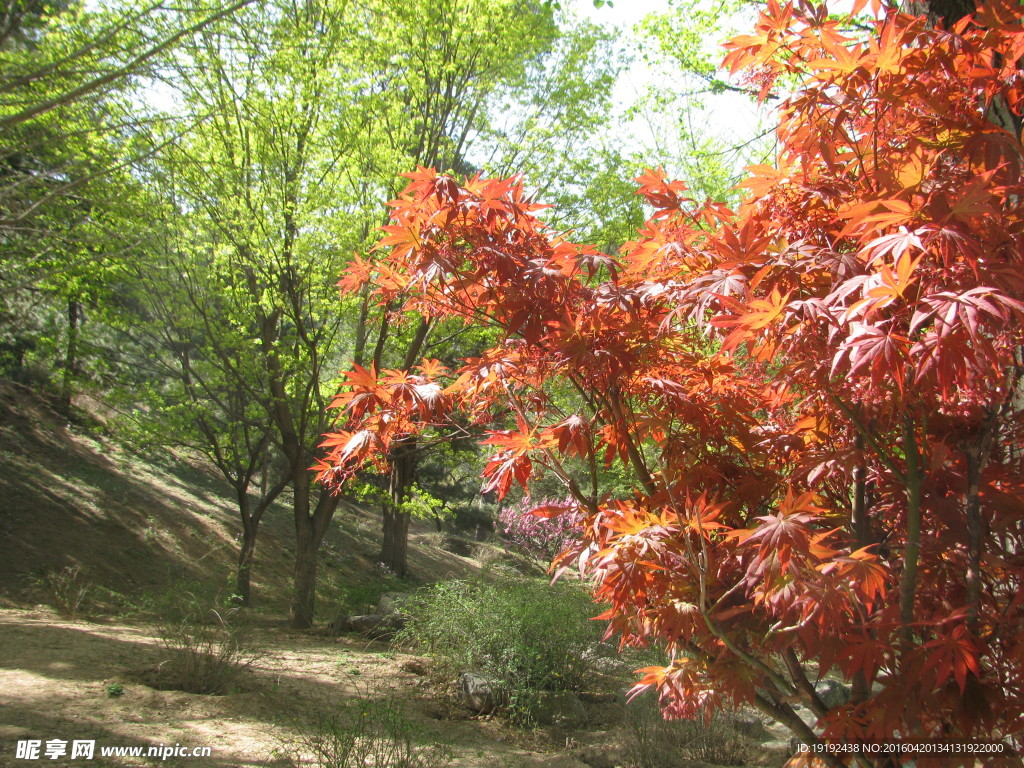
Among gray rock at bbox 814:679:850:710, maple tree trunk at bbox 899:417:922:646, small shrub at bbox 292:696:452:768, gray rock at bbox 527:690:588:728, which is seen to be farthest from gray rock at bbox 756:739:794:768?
maple tree trunk at bbox 899:417:922:646

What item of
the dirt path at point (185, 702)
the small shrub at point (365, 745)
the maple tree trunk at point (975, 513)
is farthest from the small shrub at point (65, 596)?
the maple tree trunk at point (975, 513)

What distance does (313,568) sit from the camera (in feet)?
30.7

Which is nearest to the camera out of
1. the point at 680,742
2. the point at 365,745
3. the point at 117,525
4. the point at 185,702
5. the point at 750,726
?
the point at 365,745

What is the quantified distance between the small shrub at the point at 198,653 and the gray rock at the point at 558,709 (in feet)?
8.27

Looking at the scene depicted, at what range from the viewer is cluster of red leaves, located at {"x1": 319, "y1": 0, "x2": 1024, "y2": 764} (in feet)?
5.44

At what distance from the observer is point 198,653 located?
531 cm

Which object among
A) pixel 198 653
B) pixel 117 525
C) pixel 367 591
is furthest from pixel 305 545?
pixel 117 525

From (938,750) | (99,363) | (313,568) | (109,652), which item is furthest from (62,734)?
(99,363)

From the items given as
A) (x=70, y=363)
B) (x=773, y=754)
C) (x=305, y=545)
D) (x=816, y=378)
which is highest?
(x=70, y=363)

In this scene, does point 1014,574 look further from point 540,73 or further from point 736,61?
point 540,73

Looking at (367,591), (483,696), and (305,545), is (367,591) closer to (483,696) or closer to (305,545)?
(305,545)

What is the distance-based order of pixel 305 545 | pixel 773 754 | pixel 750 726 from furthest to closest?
pixel 305 545 → pixel 750 726 → pixel 773 754

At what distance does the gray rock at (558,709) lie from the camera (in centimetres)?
603

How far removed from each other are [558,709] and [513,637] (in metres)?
0.75
